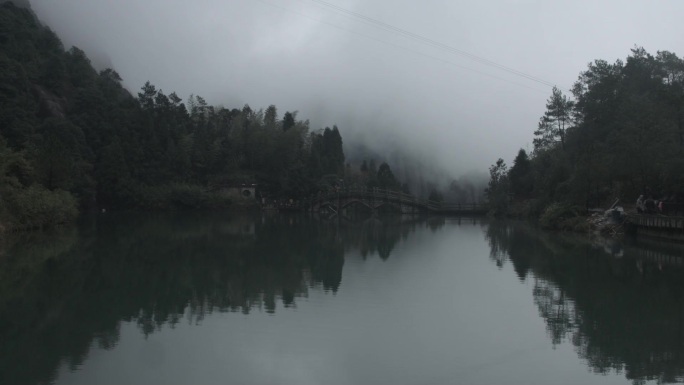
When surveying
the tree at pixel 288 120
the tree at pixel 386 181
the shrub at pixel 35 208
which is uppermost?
the tree at pixel 288 120

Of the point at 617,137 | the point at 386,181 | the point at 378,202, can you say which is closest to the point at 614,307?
the point at 617,137

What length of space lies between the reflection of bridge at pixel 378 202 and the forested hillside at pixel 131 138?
3206mm

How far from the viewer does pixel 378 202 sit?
6619 cm

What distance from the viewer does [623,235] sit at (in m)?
33.3

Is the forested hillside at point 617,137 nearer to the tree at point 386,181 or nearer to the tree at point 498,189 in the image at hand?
the tree at point 498,189

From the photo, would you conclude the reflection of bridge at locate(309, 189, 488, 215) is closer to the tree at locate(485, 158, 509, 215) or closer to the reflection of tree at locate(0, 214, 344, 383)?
the tree at locate(485, 158, 509, 215)

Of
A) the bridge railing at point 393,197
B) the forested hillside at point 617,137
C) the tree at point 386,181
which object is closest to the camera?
the forested hillside at point 617,137

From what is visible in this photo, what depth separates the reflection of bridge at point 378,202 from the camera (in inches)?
2589

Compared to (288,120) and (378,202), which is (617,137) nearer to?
(378,202)

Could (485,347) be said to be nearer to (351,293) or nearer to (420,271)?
(351,293)

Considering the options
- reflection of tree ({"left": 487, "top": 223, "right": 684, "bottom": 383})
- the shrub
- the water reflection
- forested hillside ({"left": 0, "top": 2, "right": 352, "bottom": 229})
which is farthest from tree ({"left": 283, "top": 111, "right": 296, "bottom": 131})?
reflection of tree ({"left": 487, "top": 223, "right": 684, "bottom": 383})

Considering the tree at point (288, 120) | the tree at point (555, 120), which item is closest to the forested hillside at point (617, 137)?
the tree at point (555, 120)

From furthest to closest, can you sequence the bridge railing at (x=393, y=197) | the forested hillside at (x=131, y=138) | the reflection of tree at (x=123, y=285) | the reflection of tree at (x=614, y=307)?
the bridge railing at (x=393, y=197), the forested hillside at (x=131, y=138), the reflection of tree at (x=123, y=285), the reflection of tree at (x=614, y=307)

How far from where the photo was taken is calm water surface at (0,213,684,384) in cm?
877
